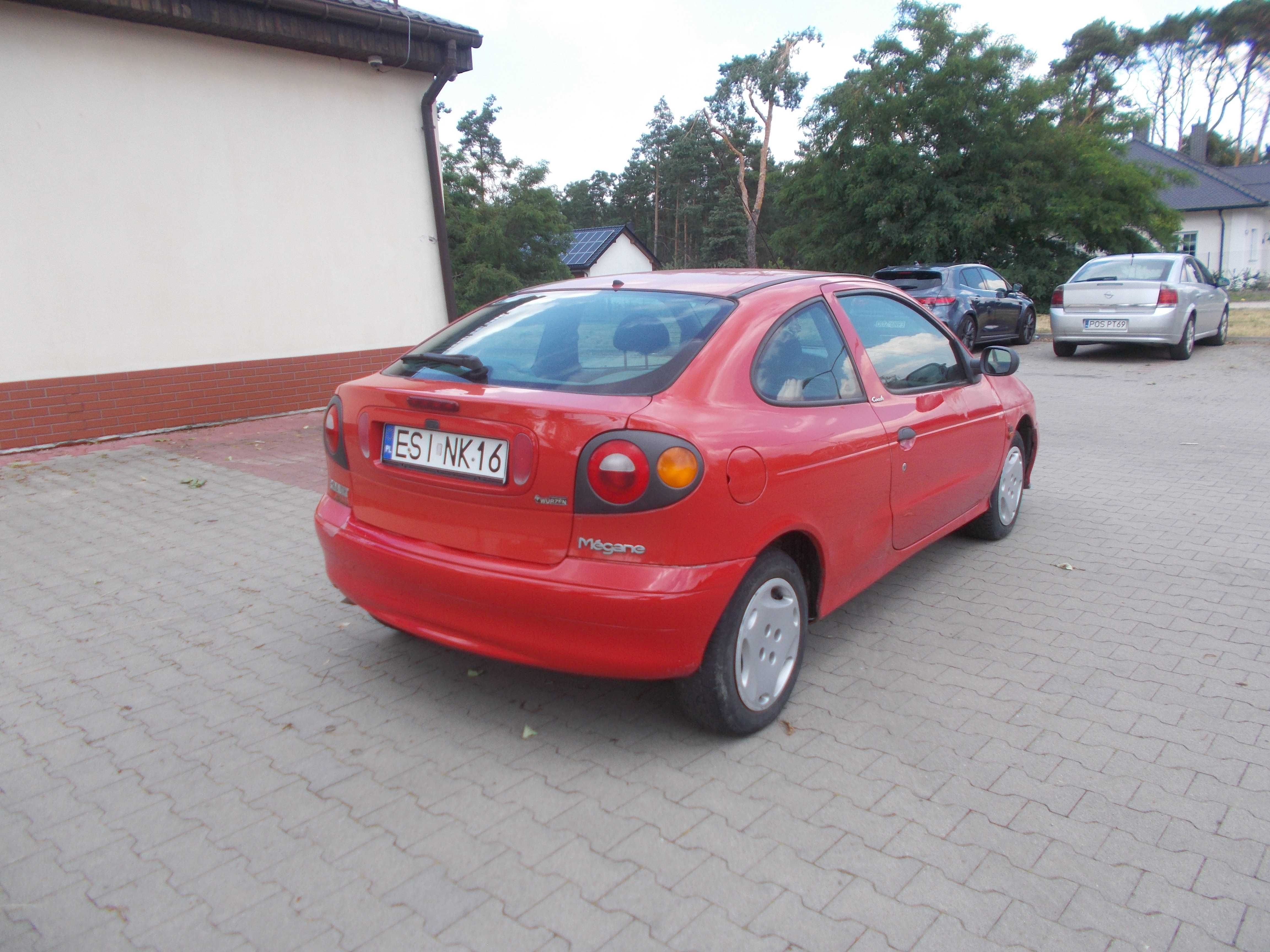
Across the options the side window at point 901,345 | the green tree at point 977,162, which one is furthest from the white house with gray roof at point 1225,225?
the side window at point 901,345

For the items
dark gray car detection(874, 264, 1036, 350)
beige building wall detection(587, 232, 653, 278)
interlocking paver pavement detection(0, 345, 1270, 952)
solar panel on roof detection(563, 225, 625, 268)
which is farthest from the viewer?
beige building wall detection(587, 232, 653, 278)

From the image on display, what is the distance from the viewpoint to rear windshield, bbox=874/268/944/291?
1527cm

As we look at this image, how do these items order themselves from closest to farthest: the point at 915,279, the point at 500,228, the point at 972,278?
the point at 915,279 → the point at 972,278 → the point at 500,228

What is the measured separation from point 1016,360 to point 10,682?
199 inches

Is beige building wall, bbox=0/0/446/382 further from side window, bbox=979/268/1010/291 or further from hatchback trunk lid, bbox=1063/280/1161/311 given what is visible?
side window, bbox=979/268/1010/291

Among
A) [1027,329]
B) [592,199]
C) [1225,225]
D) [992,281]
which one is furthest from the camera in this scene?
[592,199]

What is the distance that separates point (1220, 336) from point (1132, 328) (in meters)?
3.62

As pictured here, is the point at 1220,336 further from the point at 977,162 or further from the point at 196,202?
the point at 196,202

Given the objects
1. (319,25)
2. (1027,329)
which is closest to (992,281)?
(1027,329)

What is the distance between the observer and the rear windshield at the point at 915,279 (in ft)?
50.1

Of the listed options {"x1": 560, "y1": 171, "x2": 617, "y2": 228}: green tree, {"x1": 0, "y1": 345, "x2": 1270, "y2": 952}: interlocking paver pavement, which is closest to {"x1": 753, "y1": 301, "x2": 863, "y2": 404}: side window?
{"x1": 0, "y1": 345, "x2": 1270, "y2": 952}: interlocking paver pavement

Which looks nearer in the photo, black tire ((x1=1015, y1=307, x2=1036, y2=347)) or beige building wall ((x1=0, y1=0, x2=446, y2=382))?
beige building wall ((x1=0, y1=0, x2=446, y2=382))

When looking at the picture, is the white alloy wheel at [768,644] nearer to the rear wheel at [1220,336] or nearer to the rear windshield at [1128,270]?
the rear windshield at [1128,270]

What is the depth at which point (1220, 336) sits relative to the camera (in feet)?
53.6
